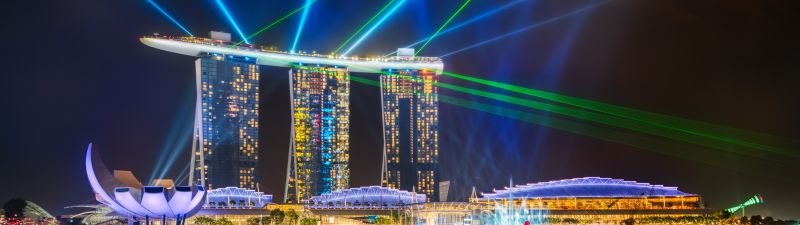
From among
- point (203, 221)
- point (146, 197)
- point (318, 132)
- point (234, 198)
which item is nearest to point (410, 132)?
point (318, 132)

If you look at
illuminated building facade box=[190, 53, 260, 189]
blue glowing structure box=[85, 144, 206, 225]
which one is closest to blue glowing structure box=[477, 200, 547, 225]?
blue glowing structure box=[85, 144, 206, 225]

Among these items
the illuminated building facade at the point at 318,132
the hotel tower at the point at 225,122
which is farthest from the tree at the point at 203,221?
the illuminated building facade at the point at 318,132

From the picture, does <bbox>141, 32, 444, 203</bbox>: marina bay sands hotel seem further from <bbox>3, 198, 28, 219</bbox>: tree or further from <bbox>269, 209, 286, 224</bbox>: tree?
<bbox>3, 198, 28, 219</bbox>: tree

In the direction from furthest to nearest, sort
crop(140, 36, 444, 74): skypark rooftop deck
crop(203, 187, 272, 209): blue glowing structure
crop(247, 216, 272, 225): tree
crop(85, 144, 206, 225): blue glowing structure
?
crop(140, 36, 444, 74): skypark rooftop deck
crop(203, 187, 272, 209): blue glowing structure
crop(247, 216, 272, 225): tree
crop(85, 144, 206, 225): blue glowing structure

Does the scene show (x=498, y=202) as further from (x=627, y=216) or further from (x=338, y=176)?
(x=338, y=176)

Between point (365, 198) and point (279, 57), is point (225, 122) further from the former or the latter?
point (365, 198)

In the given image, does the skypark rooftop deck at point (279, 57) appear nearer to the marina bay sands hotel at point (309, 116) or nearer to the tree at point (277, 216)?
the marina bay sands hotel at point (309, 116)
